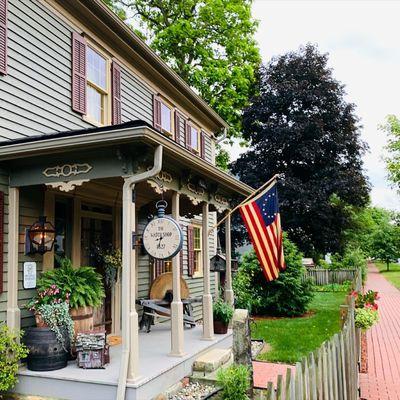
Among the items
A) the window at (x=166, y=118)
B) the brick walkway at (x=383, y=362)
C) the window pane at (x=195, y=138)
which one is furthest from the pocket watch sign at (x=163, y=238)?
the window pane at (x=195, y=138)

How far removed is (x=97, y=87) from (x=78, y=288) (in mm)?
4079

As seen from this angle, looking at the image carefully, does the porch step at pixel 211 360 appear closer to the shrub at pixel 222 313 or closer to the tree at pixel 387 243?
the shrub at pixel 222 313

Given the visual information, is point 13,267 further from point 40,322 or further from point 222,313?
point 222,313

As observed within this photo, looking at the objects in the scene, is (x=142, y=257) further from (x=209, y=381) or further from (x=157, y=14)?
(x=157, y=14)

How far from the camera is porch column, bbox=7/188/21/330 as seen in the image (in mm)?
5809

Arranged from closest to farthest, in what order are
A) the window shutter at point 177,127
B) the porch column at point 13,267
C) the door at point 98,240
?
1. the porch column at point 13,267
2. the door at point 98,240
3. the window shutter at point 177,127

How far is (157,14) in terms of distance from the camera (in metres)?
23.4

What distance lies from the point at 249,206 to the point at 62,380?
4062mm

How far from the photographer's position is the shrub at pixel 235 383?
16.8 ft

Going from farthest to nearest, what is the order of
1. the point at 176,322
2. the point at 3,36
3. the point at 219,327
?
the point at 219,327, the point at 176,322, the point at 3,36

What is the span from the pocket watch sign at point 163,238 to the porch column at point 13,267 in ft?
5.86

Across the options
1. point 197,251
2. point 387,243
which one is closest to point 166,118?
point 197,251

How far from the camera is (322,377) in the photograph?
3.65 meters

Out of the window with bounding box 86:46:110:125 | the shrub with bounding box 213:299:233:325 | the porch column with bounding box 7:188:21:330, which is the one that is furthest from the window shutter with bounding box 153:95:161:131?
the porch column with bounding box 7:188:21:330
